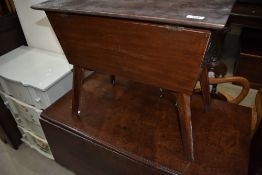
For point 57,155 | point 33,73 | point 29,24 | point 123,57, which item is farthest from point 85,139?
point 29,24

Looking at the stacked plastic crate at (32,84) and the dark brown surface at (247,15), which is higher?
the dark brown surface at (247,15)

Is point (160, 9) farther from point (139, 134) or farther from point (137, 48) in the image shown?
point (139, 134)

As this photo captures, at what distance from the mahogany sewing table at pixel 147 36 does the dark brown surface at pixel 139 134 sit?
11 centimetres

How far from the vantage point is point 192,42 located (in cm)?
69

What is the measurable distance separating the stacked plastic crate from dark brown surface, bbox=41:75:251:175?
0.32 feet

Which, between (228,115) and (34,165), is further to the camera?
(34,165)

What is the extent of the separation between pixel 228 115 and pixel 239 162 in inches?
11.0

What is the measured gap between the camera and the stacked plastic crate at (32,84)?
1312mm

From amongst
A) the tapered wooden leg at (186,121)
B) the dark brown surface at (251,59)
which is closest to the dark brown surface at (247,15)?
the dark brown surface at (251,59)

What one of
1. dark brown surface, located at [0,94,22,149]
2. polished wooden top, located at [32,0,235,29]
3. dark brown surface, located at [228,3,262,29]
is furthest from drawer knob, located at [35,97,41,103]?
dark brown surface, located at [228,3,262,29]

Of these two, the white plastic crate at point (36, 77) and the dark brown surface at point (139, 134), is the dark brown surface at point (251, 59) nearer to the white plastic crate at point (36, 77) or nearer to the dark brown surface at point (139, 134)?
the dark brown surface at point (139, 134)

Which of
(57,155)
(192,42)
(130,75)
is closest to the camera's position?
(192,42)

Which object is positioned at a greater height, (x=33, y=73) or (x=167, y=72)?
(x=167, y=72)

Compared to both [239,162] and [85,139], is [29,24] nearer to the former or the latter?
[85,139]
